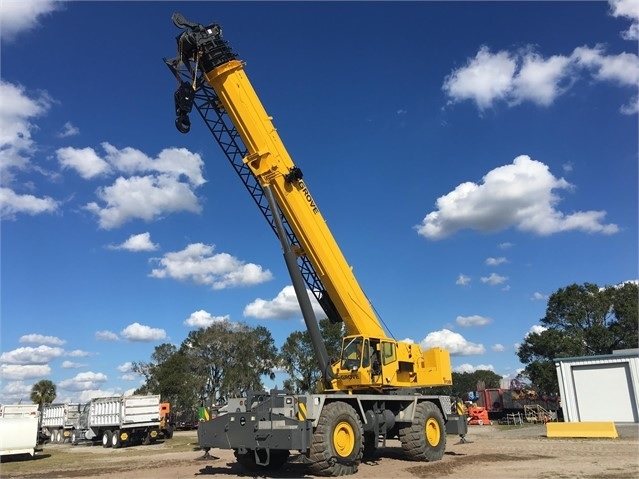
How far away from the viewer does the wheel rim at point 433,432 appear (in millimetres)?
14812

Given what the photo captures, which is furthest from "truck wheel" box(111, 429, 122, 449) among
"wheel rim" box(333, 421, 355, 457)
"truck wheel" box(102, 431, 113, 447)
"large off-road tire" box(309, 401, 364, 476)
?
"wheel rim" box(333, 421, 355, 457)

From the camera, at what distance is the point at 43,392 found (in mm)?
62438

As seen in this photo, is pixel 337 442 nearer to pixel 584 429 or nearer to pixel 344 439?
pixel 344 439

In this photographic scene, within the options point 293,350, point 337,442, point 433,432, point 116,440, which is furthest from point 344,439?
point 293,350

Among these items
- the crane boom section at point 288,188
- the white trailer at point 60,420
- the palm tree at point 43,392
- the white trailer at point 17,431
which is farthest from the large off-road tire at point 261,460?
the palm tree at point 43,392

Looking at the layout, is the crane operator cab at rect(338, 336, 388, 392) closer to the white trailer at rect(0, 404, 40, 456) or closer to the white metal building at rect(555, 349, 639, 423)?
the white trailer at rect(0, 404, 40, 456)

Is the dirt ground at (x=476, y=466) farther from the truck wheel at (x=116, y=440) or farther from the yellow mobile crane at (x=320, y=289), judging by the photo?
the truck wheel at (x=116, y=440)

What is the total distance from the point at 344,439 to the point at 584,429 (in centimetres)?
1361

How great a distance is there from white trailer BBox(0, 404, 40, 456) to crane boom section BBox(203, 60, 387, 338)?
598 inches

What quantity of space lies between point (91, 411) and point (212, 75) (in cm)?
2425

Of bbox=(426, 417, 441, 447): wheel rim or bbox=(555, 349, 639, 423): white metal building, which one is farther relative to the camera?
bbox=(555, 349, 639, 423): white metal building

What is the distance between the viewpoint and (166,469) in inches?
555

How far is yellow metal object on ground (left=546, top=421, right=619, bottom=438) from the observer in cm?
2041

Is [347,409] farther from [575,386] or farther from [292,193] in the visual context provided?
[575,386]
